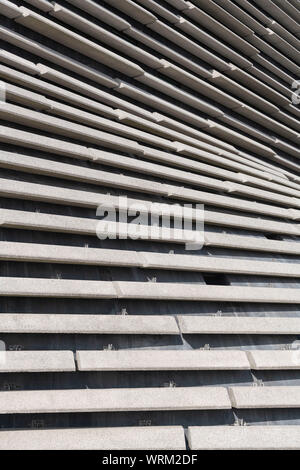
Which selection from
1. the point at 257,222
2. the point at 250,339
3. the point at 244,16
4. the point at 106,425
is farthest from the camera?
the point at 244,16

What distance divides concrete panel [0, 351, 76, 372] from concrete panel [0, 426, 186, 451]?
51 centimetres

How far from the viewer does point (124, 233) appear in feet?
26.0

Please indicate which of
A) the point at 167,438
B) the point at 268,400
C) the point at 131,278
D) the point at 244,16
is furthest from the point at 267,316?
the point at 244,16

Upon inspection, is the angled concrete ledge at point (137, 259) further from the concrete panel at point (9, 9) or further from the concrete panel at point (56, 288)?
the concrete panel at point (9, 9)

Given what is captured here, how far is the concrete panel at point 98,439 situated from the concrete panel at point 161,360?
0.59m

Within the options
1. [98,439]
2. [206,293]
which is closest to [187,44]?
[206,293]

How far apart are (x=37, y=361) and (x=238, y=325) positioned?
294cm

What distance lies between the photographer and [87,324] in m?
6.66

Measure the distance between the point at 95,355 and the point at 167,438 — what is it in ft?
3.28

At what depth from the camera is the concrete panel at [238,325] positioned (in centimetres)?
767

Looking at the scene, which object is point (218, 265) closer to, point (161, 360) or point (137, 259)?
point (137, 259)

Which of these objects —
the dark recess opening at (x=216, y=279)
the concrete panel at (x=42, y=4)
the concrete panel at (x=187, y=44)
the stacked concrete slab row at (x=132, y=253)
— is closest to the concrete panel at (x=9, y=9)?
the stacked concrete slab row at (x=132, y=253)

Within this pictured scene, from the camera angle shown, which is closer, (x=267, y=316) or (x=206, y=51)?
(x=267, y=316)

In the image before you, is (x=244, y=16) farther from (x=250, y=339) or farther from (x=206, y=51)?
(x=250, y=339)
